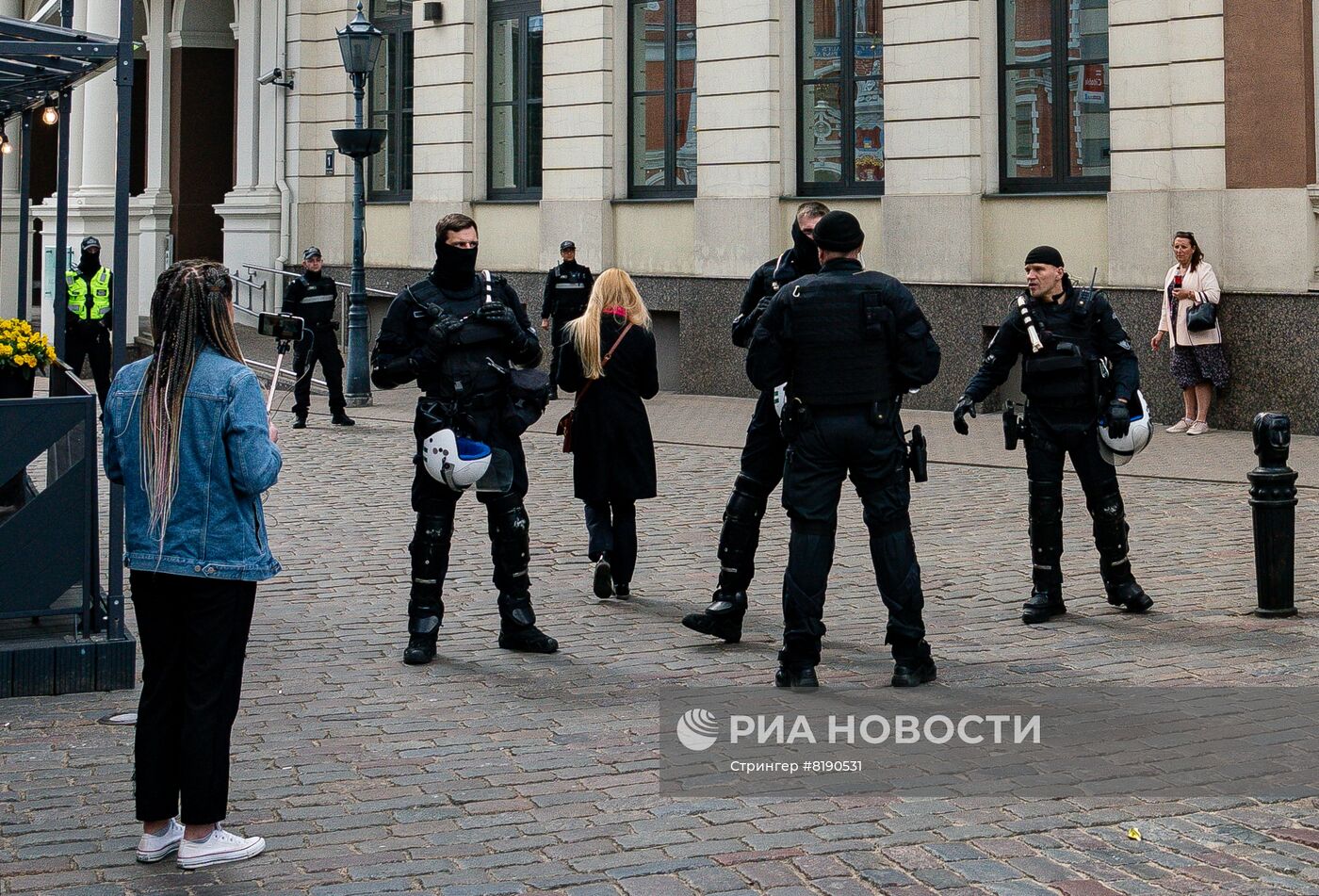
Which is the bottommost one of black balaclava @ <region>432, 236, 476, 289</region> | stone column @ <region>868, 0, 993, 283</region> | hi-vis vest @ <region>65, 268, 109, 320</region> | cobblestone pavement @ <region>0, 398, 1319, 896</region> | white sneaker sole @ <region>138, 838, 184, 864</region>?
white sneaker sole @ <region>138, 838, 184, 864</region>

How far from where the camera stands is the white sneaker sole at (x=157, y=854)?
221 inches

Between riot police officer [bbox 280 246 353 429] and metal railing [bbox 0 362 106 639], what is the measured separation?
1037 centimetres

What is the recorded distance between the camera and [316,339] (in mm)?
18562

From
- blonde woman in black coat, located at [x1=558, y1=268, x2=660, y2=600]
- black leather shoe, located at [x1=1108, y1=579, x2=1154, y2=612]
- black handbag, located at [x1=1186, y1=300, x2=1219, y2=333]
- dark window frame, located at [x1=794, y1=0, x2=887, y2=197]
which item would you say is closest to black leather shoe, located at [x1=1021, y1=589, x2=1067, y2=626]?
black leather shoe, located at [x1=1108, y1=579, x2=1154, y2=612]

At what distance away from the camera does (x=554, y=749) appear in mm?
6844

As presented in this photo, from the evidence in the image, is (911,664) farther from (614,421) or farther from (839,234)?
(614,421)

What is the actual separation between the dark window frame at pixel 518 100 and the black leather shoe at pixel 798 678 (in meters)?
17.0

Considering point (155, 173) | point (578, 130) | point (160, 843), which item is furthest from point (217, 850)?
point (155, 173)

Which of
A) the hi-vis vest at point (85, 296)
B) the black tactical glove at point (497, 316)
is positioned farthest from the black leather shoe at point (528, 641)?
the hi-vis vest at point (85, 296)

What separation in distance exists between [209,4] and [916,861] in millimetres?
28148

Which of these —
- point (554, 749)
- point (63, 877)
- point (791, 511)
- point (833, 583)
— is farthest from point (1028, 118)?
point (63, 877)

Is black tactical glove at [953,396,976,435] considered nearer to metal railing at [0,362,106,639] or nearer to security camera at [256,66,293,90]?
metal railing at [0,362,106,639]

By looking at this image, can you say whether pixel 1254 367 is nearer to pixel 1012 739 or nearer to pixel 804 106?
pixel 804 106

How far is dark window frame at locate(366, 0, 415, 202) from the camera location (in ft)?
86.6
